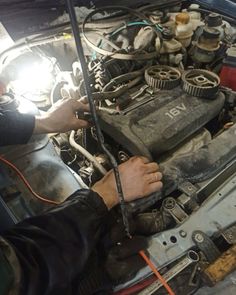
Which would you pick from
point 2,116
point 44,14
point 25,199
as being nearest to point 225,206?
point 25,199

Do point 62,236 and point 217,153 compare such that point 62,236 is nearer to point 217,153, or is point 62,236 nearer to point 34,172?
point 34,172

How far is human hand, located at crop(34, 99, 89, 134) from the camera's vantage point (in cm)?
134

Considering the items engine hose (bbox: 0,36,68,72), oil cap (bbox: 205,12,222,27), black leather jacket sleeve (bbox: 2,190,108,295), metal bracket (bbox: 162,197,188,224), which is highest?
engine hose (bbox: 0,36,68,72)

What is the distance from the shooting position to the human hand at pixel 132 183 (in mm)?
1118

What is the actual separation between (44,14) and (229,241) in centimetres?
163

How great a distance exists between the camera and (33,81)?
1.66 meters

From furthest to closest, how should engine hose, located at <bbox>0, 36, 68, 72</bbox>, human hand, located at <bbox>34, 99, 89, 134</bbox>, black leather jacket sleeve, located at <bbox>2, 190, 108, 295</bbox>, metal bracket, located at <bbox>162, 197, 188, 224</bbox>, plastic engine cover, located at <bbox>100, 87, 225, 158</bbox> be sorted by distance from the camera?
engine hose, located at <bbox>0, 36, 68, 72</bbox> → human hand, located at <bbox>34, 99, 89, 134</bbox> → plastic engine cover, located at <bbox>100, 87, 225, 158</bbox> → metal bracket, located at <bbox>162, 197, 188, 224</bbox> → black leather jacket sleeve, located at <bbox>2, 190, 108, 295</bbox>

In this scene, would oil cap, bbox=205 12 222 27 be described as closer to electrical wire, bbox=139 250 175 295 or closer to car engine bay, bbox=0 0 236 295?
car engine bay, bbox=0 0 236 295

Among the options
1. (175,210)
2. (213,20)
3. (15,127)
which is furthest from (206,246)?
(213,20)

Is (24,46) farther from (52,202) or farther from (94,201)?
(94,201)

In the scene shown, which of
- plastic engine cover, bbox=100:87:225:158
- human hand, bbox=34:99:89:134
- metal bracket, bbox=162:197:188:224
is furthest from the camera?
human hand, bbox=34:99:89:134

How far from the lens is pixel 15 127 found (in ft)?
4.16

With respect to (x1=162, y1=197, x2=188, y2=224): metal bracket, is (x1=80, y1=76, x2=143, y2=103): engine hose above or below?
above

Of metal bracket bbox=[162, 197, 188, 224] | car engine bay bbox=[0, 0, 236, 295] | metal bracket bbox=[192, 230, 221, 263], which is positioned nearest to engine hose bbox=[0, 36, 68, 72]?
car engine bay bbox=[0, 0, 236, 295]
